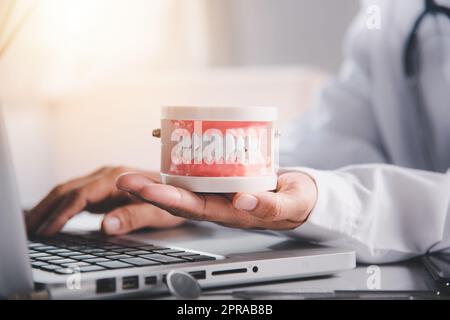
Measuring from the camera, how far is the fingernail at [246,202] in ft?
1.55

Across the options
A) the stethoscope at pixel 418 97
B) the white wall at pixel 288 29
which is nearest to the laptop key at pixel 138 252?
the stethoscope at pixel 418 97

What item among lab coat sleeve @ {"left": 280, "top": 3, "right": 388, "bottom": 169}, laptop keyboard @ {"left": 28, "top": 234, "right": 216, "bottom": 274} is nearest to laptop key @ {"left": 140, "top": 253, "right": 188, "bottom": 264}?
laptop keyboard @ {"left": 28, "top": 234, "right": 216, "bottom": 274}

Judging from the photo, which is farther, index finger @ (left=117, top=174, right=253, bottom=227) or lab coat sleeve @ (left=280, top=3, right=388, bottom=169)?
lab coat sleeve @ (left=280, top=3, right=388, bottom=169)

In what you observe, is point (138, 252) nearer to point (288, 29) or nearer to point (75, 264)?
point (75, 264)

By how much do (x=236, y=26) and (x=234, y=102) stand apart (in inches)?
16.9

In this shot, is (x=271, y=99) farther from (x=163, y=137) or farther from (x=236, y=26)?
(x=163, y=137)

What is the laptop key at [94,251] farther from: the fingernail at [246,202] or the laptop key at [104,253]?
the fingernail at [246,202]

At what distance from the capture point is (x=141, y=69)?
185 cm

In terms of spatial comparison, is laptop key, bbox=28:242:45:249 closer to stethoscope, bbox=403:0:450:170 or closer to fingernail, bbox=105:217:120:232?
fingernail, bbox=105:217:120:232

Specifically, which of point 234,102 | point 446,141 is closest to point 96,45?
point 234,102

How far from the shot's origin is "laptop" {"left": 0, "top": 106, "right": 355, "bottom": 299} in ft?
1.37

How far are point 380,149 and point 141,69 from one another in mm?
1064

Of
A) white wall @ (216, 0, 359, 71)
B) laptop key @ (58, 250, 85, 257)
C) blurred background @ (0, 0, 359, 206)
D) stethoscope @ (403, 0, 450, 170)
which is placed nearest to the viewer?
laptop key @ (58, 250, 85, 257)

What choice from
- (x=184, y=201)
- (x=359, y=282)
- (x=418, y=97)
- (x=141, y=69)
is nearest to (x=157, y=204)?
(x=184, y=201)
